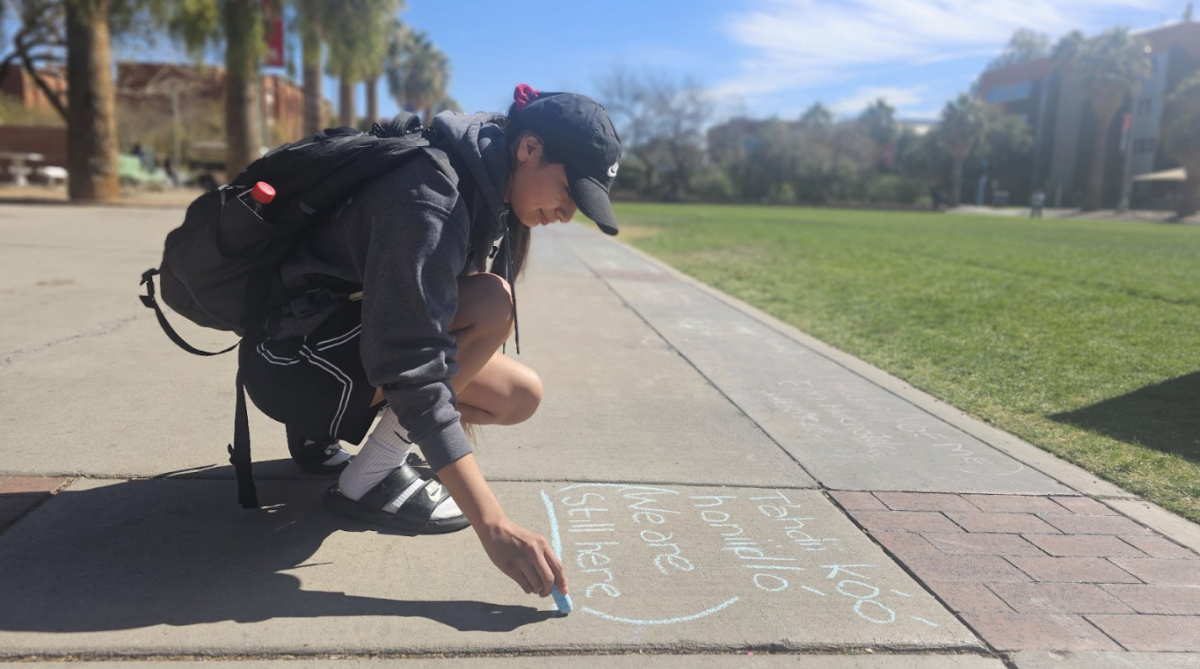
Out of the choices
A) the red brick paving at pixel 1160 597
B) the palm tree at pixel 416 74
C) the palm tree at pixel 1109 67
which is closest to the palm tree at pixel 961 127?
the palm tree at pixel 1109 67

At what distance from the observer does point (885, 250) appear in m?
16.2

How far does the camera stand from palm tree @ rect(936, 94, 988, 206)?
59.8 m

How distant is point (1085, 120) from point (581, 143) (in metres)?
78.5

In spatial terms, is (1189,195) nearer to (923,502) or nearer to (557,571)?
(923,502)

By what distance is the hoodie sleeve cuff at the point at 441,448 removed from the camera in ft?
6.26

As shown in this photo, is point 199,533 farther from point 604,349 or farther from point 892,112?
point 892,112

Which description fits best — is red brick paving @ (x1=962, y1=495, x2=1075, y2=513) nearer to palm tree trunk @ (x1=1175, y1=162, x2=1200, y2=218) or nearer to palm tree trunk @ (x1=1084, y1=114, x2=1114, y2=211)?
palm tree trunk @ (x1=1175, y1=162, x2=1200, y2=218)

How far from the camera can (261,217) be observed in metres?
2.16

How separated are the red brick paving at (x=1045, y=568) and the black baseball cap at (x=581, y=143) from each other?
1512mm

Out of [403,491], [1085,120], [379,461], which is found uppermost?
[1085,120]

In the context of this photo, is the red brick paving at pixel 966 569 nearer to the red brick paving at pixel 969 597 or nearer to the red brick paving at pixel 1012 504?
the red brick paving at pixel 969 597

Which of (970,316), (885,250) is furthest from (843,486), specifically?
(885,250)

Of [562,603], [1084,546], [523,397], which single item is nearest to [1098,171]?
[1084,546]

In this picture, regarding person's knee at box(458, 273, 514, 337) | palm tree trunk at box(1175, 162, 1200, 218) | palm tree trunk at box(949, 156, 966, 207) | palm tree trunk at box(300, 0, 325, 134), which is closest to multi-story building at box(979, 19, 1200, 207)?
palm tree trunk at box(949, 156, 966, 207)
